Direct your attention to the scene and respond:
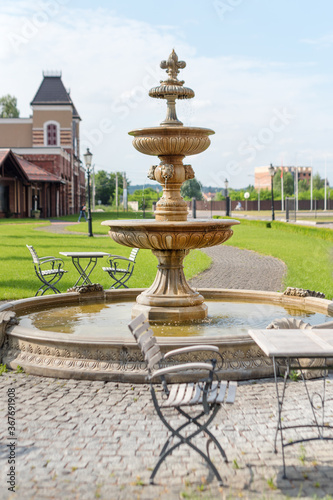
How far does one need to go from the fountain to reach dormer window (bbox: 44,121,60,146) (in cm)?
5283

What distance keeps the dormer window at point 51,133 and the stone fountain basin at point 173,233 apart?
5452cm

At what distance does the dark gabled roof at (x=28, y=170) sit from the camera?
43.5 metres

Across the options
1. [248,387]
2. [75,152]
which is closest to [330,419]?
[248,387]

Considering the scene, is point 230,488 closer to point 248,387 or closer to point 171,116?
point 248,387

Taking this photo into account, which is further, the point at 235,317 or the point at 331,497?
the point at 235,317

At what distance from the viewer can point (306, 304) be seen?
9.22 meters

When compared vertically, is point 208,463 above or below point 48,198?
below

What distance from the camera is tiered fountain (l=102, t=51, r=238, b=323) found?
7.66 metres

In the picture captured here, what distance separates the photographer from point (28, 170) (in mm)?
49562

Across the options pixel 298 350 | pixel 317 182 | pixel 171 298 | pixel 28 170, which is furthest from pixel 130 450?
pixel 317 182

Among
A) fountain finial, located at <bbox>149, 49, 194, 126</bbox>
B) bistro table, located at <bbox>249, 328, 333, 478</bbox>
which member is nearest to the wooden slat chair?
bistro table, located at <bbox>249, 328, 333, 478</bbox>

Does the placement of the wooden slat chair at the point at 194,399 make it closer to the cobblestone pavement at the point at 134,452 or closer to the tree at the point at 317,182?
the cobblestone pavement at the point at 134,452

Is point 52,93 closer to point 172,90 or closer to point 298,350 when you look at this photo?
point 172,90

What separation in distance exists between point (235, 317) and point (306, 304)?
1280 millimetres
